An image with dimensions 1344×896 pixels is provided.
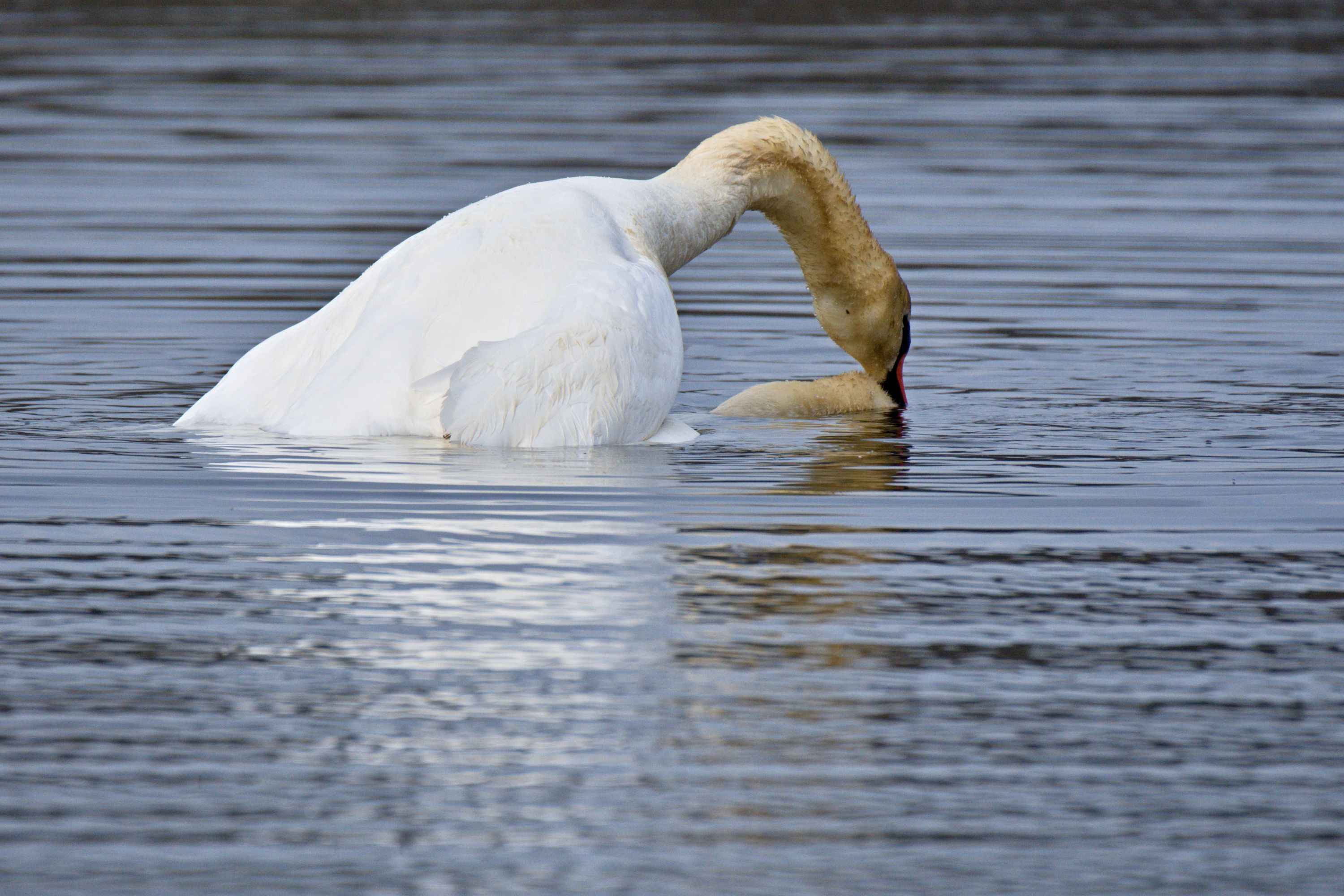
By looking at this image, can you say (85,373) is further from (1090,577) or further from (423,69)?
(423,69)

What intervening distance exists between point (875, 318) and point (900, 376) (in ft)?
1.10

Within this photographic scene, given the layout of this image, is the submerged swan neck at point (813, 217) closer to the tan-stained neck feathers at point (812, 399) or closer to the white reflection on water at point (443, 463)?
the tan-stained neck feathers at point (812, 399)

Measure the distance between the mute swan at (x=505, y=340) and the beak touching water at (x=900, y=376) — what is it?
0.73 metres

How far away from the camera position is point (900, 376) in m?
10.1

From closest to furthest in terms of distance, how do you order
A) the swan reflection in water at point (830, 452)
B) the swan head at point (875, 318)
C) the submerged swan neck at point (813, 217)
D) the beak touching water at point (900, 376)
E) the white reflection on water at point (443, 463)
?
the white reflection on water at point (443, 463)
the swan reflection in water at point (830, 452)
the submerged swan neck at point (813, 217)
the beak touching water at point (900, 376)
the swan head at point (875, 318)

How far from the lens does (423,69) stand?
30.9m

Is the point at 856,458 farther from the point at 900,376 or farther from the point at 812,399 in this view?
the point at 900,376

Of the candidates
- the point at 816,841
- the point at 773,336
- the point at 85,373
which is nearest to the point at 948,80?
the point at 773,336

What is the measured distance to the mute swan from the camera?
756 cm

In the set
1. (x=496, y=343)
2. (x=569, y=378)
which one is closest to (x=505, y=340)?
(x=496, y=343)

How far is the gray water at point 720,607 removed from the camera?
13.2ft

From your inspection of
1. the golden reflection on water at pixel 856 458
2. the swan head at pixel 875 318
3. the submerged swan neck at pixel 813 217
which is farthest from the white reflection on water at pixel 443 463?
the swan head at pixel 875 318

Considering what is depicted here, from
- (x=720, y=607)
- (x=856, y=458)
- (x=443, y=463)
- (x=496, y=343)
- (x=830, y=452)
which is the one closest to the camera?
(x=720, y=607)

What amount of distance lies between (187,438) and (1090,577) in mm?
3602
